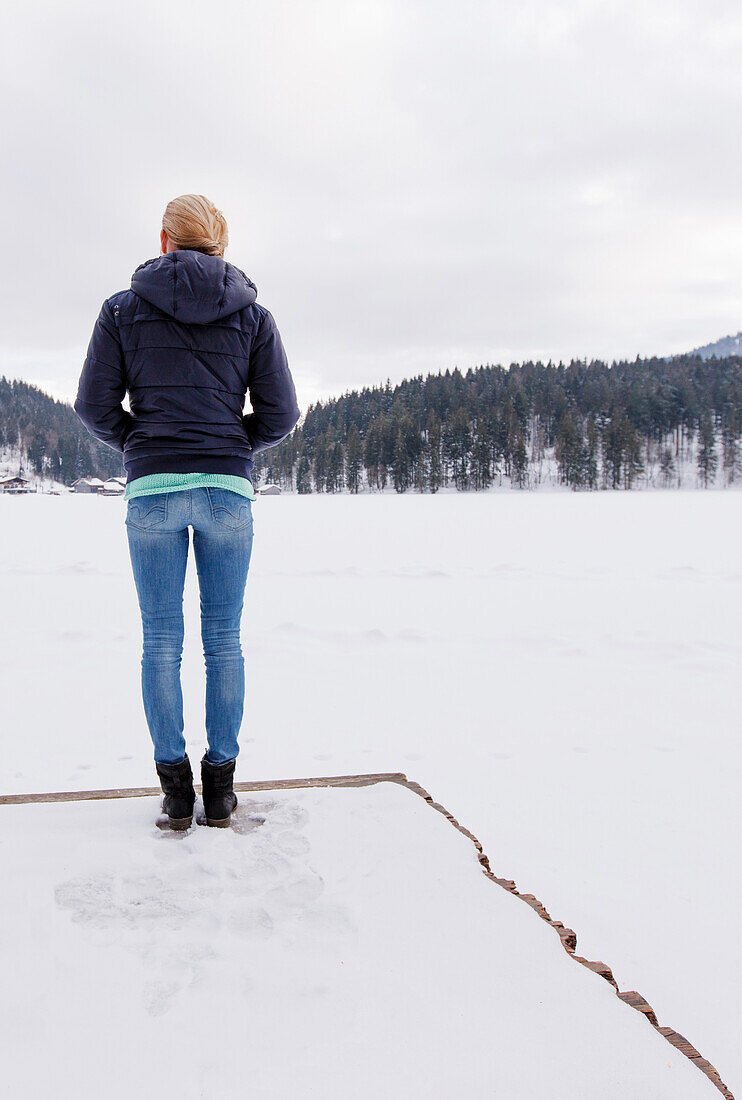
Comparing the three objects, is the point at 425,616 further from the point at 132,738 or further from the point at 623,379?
the point at 623,379

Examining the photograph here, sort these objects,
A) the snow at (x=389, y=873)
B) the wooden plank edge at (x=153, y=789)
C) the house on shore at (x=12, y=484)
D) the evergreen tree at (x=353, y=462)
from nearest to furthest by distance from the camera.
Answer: the snow at (x=389, y=873) < the wooden plank edge at (x=153, y=789) < the evergreen tree at (x=353, y=462) < the house on shore at (x=12, y=484)

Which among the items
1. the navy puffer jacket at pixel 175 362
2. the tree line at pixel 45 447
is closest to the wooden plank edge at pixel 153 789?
the navy puffer jacket at pixel 175 362

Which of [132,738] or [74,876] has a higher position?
[74,876]

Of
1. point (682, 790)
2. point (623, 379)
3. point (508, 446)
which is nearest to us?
point (682, 790)

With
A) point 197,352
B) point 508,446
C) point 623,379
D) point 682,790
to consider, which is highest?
point 623,379

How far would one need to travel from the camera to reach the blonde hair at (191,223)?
80.7 inches

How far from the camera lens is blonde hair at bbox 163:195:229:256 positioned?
6.72 feet

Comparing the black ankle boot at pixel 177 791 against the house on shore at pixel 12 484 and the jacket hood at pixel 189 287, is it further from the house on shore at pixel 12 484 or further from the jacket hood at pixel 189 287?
the house on shore at pixel 12 484

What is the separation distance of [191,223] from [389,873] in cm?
209

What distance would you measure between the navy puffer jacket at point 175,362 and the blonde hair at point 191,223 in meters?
0.09

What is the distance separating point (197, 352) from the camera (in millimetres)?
2010

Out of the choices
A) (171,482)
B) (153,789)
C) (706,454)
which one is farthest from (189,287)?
(706,454)

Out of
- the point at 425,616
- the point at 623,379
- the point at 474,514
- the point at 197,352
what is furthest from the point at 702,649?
the point at 623,379

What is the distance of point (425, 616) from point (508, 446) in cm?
6866
